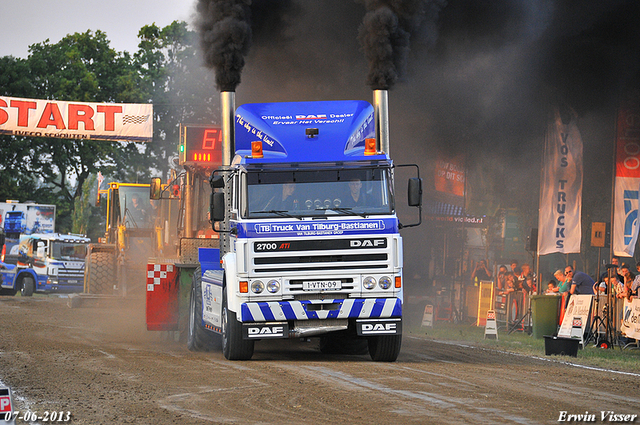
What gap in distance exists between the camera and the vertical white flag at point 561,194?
20188 mm

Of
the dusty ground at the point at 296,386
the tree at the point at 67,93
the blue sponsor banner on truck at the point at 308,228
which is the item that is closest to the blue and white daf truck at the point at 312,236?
the blue sponsor banner on truck at the point at 308,228

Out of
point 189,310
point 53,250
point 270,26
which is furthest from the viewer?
point 53,250

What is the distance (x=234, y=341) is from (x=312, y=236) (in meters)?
1.94

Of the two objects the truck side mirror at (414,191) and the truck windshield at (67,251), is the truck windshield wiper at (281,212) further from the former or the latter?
the truck windshield at (67,251)

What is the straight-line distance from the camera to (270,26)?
2088 centimetres

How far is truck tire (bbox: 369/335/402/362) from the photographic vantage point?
41.1 feet

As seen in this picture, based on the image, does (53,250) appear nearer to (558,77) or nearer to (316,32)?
(316,32)

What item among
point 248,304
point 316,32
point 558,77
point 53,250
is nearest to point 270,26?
point 316,32

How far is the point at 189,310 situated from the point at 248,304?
407 cm

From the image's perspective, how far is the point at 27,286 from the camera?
35625 mm

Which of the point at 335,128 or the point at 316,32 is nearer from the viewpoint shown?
the point at 335,128

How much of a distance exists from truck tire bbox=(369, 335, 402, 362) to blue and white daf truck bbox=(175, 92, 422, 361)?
18mm

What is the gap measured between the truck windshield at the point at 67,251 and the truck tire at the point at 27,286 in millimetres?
1308

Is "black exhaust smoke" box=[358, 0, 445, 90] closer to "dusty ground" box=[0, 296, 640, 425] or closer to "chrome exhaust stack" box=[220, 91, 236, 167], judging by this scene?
"chrome exhaust stack" box=[220, 91, 236, 167]
